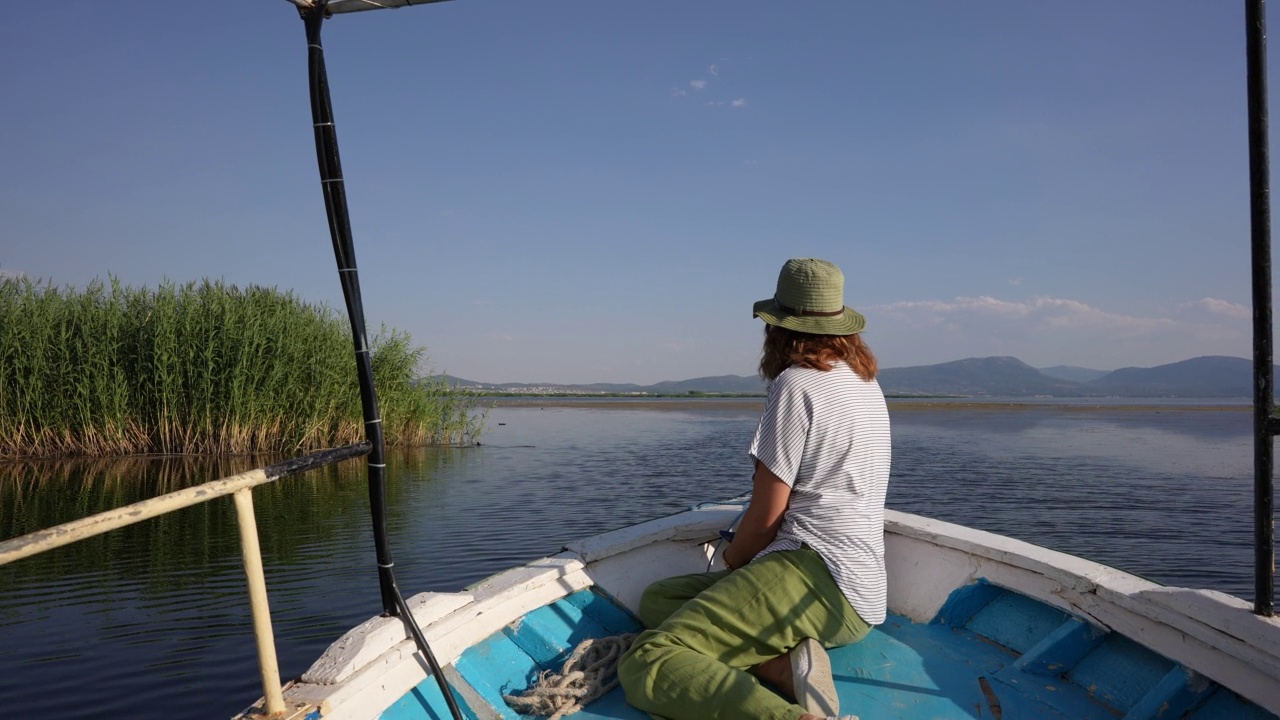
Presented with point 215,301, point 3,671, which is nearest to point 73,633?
point 3,671

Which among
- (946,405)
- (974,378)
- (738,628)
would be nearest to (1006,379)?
(974,378)

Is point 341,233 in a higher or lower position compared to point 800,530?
higher

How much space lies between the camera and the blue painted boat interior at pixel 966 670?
2211 mm

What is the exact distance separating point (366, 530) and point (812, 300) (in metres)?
7.86

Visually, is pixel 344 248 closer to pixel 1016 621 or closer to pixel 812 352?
pixel 812 352

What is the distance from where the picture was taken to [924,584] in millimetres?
3213

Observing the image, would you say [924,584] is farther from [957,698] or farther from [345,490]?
[345,490]

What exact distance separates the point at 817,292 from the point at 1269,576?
1356 mm

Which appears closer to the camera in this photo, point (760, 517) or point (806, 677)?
point (806, 677)

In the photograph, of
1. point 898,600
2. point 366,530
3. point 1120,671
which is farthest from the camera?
point 366,530

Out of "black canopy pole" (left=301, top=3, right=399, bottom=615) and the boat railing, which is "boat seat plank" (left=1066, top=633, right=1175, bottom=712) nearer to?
"black canopy pole" (left=301, top=3, right=399, bottom=615)

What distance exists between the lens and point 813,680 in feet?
7.00

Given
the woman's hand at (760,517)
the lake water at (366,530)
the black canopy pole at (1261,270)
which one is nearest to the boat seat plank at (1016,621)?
the black canopy pole at (1261,270)

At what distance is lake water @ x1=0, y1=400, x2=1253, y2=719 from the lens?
5062 mm
